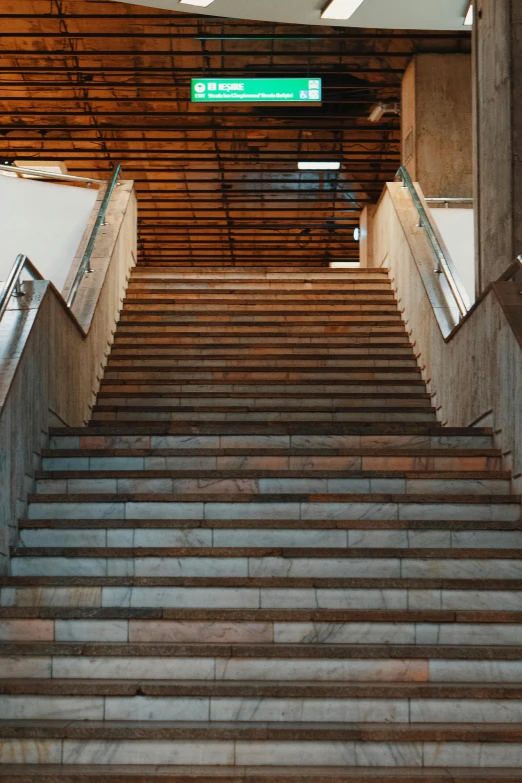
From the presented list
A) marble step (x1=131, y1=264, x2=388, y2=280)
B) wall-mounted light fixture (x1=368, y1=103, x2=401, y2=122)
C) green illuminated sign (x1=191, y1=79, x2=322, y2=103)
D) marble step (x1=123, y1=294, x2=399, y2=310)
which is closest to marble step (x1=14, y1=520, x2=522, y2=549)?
marble step (x1=123, y1=294, x2=399, y2=310)

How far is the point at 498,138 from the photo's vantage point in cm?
798

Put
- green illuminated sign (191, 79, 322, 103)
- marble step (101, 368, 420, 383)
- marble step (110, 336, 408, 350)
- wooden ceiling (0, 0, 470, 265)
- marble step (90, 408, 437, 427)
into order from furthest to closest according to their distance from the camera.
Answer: wooden ceiling (0, 0, 470, 265) → green illuminated sign (191, 79, 322, 103) → marble step (110, 336, 408, 350) → marble step (101, 368, 420, 383) → marble step (90, 408, 437, 427)

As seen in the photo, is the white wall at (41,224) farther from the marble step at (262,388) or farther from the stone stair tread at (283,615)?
the stone stair tread at (283,615)

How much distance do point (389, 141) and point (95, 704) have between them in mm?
16477

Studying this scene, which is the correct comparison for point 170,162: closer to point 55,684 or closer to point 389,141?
point 389,141

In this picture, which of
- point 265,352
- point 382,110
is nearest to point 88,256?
point 265,352

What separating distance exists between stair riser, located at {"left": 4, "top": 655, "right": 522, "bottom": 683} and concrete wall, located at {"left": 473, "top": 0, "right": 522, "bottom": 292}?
11.9ft

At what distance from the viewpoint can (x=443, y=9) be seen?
10.7 metres

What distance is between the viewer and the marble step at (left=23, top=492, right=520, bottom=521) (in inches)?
245

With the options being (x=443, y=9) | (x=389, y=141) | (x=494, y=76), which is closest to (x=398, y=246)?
(x=443, y=9)

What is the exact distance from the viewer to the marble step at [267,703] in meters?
4.68

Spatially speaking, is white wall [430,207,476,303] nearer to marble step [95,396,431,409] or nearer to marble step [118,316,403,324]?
marble step [118,316,403,324]

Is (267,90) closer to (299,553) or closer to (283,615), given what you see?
(299,553)

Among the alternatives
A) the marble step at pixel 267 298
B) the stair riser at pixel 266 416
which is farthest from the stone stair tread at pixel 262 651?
the marble step at pixel 267 298
